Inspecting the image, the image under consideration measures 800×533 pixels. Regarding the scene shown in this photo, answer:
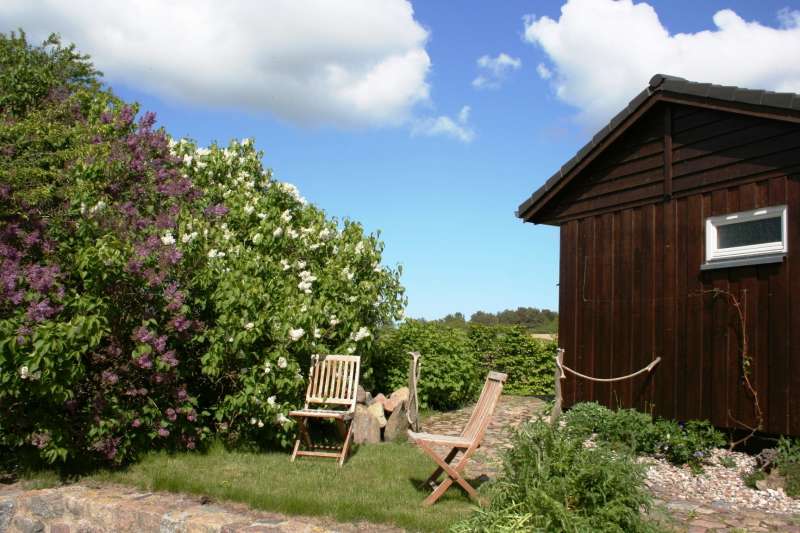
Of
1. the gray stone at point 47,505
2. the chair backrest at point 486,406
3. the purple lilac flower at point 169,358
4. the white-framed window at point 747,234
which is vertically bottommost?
the gray stone at point 47,505

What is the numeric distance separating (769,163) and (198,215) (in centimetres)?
687

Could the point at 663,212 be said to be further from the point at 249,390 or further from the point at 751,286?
the point at 249,390

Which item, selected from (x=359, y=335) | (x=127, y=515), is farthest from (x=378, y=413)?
(x=127, y=515)

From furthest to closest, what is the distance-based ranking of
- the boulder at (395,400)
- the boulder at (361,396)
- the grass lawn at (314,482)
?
the boulder at (361,396)
the boulder at (395,400)
the grass lawn at (314,482)

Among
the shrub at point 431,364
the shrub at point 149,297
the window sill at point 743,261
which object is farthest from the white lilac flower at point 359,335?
the window sill at point 743,261

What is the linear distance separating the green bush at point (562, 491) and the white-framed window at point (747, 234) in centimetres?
441

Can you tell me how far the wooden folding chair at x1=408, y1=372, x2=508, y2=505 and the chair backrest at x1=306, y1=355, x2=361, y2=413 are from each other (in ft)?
6.18

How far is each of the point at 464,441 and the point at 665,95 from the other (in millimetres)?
5498

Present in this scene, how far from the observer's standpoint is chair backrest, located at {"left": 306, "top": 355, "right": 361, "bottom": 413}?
775 cm

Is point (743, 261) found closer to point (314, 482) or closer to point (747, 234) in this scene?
point (747, 234)

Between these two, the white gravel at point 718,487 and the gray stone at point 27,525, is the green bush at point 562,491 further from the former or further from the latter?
the gray stone at point 27,525

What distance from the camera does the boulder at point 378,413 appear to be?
8430 millimetres

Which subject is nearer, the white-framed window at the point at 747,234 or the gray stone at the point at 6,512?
the gray stone at the point at 6,512

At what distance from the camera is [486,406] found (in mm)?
5855
